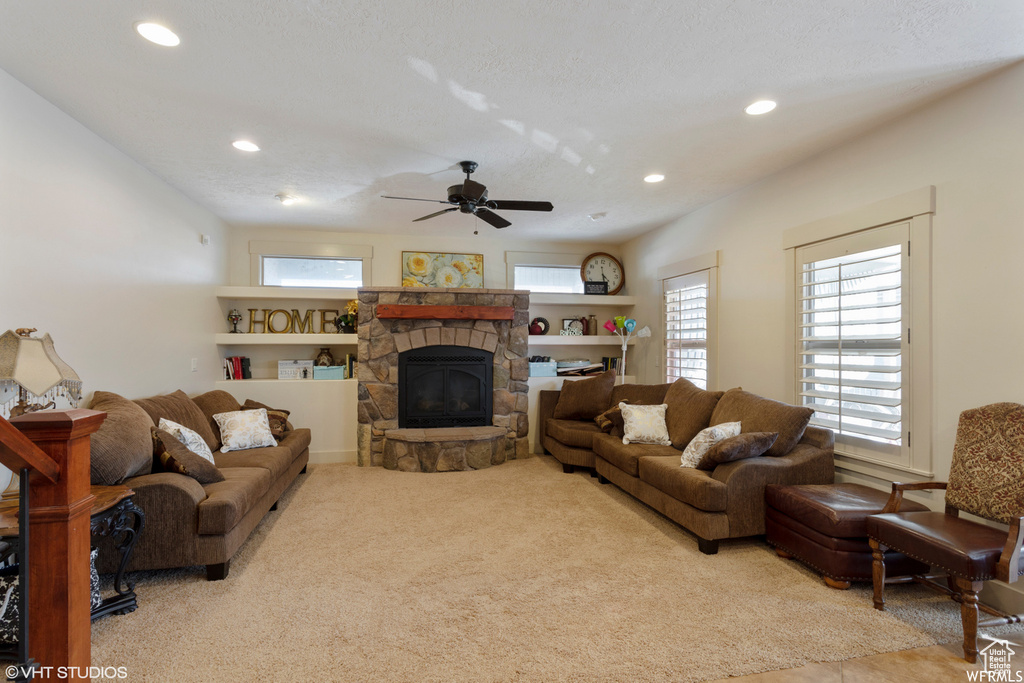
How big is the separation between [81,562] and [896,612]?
3.30 m

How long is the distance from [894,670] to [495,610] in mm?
1667

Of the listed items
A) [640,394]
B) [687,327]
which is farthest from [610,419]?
[687,327]

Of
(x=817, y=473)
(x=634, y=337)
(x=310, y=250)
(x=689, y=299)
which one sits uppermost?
(x=310, y=250)

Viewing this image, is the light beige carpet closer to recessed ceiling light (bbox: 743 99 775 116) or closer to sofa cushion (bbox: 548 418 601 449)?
sofa cushion (bbox: 548 418 601 449)

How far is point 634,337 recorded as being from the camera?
20.5 ft

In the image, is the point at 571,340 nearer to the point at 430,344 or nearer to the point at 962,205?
the point at 430,344

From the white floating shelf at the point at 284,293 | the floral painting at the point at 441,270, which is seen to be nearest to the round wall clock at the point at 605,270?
the floral painting at the point at 441,270

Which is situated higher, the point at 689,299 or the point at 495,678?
the point at 689,299

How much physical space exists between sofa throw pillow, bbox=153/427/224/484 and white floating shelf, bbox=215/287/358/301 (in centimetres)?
272

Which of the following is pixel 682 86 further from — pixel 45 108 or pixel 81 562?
pixel 45 108

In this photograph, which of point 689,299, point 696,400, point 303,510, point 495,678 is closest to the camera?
point 495,678

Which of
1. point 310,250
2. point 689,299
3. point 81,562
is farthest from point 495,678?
point 310,250

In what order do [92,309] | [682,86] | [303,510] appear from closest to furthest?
[682,86]
[92,309]
[303,510]

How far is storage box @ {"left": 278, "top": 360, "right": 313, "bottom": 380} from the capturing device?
5680mm
